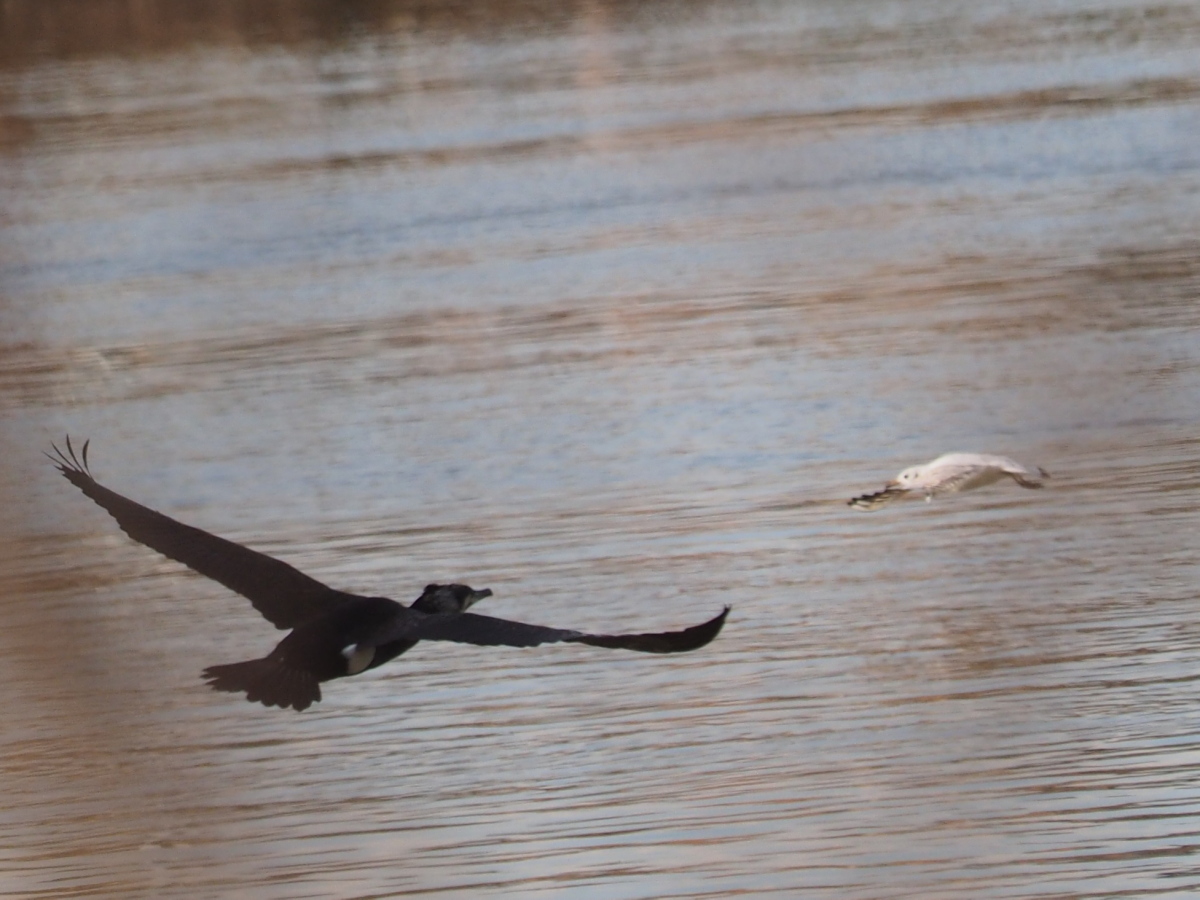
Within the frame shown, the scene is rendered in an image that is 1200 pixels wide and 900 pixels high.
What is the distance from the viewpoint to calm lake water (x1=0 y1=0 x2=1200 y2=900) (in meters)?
3.91

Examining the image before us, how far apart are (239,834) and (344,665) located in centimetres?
72

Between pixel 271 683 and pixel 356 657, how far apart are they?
0.14 meters

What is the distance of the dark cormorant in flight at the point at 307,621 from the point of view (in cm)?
331

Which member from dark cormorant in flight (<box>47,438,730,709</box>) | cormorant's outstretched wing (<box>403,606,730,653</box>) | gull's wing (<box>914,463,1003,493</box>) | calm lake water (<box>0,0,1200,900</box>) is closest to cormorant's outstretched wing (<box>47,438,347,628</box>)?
dark cormorant in flight (<box>47,438,730,709</box>)

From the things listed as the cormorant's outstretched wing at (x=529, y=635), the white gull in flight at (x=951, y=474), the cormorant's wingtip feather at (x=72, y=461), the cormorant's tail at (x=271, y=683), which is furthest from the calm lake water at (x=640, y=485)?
the cormorant's outstretched wing at (x=529, y=635)

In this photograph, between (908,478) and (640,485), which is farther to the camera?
(640,485)

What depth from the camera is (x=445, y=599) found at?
350 cm

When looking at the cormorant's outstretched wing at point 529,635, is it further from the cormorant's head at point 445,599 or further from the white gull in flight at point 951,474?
the white gull in flight at point 951,474

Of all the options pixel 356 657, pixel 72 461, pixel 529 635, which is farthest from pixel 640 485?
pixel 529 635

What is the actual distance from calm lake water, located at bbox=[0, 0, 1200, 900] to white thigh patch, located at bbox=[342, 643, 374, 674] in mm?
482

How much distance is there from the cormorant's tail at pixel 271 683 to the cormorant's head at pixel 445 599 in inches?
8.3

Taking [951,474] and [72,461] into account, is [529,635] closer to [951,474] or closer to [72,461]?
[951,474]

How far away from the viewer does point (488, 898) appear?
3.68 metres

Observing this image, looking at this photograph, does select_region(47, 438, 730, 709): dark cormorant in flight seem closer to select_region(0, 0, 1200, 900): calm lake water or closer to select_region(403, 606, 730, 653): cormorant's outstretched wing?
select_region(403, 606, 730, 653): cormorant's outstretched wing
